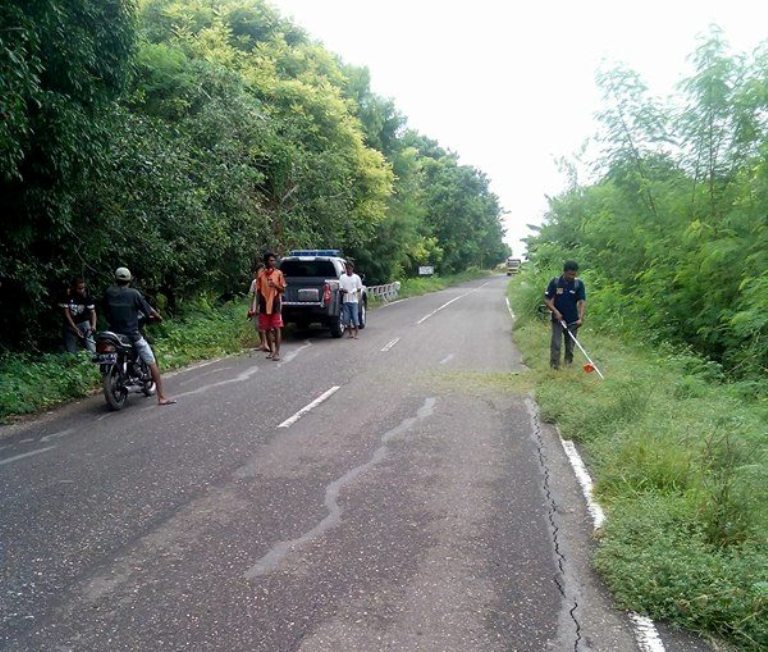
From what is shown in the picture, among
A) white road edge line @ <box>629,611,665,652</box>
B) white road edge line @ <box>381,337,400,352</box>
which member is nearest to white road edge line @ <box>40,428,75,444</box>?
white road edge line @ <box>629,611,665,652</box>

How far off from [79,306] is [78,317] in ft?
0.66

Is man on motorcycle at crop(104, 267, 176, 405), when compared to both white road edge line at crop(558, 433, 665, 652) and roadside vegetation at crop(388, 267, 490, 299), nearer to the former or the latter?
white road edge line at crop(558, 433, 665, 652)

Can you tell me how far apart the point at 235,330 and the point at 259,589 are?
1269cm

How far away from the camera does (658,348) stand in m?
13.0

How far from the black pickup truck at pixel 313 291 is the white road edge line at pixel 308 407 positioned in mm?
6515

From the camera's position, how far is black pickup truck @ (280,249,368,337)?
54.5 feet

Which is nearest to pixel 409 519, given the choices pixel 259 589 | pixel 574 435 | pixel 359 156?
pixel 259 589

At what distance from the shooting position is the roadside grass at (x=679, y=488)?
3715 mm

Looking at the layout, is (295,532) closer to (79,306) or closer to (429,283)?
(79,306)

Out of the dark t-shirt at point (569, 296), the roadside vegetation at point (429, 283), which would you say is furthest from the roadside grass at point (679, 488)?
the roadside vegetation at point (429, 283)

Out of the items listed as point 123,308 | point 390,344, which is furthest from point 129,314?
point 390,344

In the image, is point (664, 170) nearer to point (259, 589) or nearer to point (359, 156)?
point (259, 589)

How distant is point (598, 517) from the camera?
200 inches

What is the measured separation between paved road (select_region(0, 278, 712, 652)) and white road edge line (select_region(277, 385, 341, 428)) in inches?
2.1
